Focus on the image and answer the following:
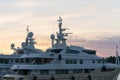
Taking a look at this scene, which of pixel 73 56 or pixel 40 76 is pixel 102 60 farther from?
pixel 40 76

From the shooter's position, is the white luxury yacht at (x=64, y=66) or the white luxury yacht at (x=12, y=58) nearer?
the white luxury yacht at (x=64, y=66)

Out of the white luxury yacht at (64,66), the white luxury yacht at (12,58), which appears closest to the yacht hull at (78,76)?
the white luxury yacht at (64,66)

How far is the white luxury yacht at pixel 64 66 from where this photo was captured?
45.9 meters

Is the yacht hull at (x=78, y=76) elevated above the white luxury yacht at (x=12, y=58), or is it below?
below

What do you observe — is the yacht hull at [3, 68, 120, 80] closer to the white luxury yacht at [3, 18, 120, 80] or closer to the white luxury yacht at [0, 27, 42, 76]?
the white luxury yacht at [3, 18, 120, 80]

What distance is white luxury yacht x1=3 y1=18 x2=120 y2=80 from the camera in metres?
45.9

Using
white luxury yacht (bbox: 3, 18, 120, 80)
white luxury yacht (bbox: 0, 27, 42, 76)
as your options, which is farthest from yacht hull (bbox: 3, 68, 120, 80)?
white luxury yacht (bbox: 0, 27, 42, 76)

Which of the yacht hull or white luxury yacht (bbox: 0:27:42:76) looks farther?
white luxury yacht (bbox: 0:27:42:76)

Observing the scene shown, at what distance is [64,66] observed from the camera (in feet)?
153

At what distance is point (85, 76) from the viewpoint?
155ft

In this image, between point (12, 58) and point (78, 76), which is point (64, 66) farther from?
point (12, 58)

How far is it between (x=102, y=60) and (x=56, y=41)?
21.0 feet

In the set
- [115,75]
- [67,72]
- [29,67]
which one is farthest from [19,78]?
[115,75]

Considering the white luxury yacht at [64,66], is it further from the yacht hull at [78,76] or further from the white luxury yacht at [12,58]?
the white luxury yacht at [12,58]
